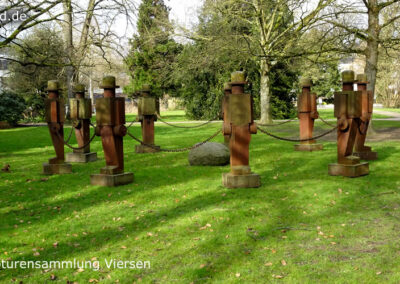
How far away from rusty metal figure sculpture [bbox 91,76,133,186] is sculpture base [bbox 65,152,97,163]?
3492 mm

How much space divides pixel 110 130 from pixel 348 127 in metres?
4.83

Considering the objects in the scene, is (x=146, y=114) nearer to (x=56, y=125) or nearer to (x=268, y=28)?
(x=56, y=125)

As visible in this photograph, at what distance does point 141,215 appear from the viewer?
6.32m

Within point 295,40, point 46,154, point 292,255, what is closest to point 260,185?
point 292,255

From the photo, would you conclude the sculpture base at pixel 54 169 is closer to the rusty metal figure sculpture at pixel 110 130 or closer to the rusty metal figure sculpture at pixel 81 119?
the rusty metal figure sculpture at pixel 81 119

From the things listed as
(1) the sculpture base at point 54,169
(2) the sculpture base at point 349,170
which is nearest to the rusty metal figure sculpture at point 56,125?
(1) the sculpture base at point 54,169

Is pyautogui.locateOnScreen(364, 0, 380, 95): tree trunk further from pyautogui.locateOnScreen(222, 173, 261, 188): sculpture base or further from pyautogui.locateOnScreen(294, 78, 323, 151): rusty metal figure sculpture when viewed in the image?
pyautogui.locateOnScreen(222, 173, 261, 188): sculpture base

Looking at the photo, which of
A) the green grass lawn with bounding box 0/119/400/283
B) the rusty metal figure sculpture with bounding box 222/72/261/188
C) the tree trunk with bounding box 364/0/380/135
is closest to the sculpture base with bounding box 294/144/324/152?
the green grass lawn with bounding box 0/119/400/283

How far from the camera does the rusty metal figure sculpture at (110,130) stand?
828 cm

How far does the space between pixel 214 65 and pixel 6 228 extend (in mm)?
24878

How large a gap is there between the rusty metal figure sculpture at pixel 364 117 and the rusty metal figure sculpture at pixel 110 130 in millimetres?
5066

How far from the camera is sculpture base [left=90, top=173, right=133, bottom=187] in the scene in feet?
27.2

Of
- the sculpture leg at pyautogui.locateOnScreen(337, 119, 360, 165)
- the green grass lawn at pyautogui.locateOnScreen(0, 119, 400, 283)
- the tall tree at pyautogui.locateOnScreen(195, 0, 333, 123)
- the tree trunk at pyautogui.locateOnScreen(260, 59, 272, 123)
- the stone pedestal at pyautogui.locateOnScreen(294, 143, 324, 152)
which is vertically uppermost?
the tall tree at pyautogui.locateOnScreen(195, 0, 333, 123)

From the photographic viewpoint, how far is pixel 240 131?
7.77 m
